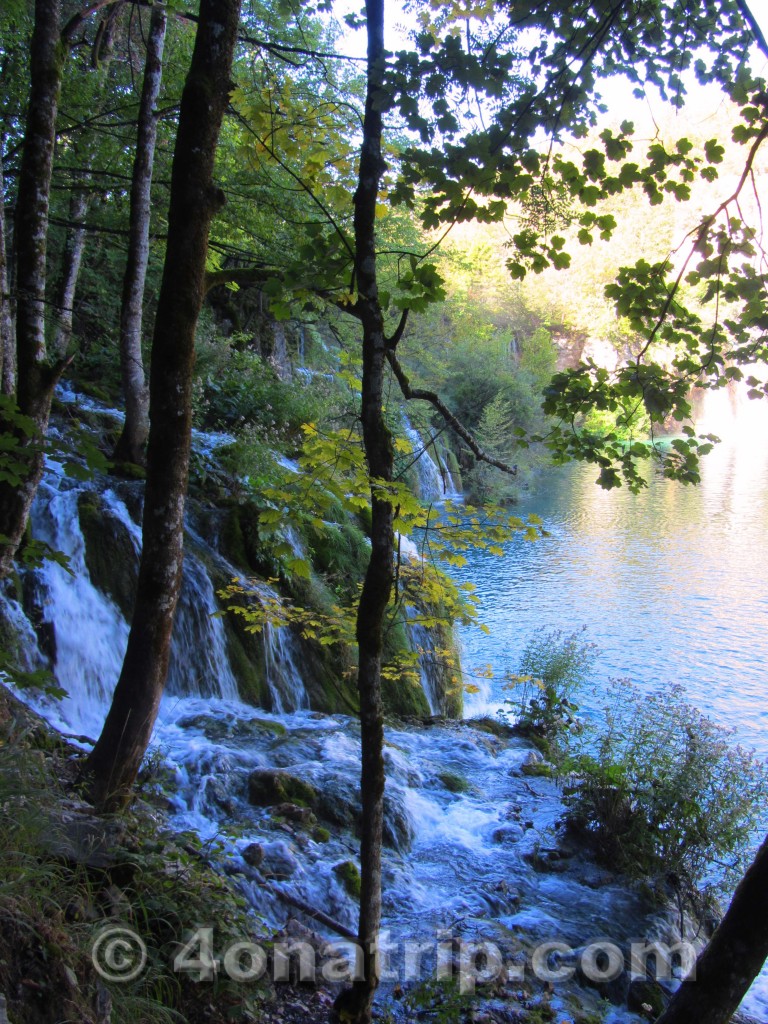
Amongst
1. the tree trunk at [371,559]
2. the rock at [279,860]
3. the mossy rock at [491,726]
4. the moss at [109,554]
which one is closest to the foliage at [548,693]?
the mossy rock at [491,726]

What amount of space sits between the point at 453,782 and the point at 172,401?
208 inches

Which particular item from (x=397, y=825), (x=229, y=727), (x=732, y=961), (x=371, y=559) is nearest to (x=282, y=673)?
(x=229, y=727)

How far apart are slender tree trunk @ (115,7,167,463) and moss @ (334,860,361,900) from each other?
535 cm

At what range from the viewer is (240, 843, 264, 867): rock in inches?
185

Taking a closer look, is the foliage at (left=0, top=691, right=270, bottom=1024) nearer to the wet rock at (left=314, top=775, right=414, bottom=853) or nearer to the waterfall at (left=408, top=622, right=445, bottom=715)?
the wet rock at (left=314, top=775, right=414, bottom=853)

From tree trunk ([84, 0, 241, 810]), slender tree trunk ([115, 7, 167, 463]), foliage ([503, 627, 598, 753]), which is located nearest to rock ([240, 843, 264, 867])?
tree trunk ([84, 0, 241, 810])

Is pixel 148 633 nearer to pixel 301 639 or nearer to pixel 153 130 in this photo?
pixel 301 639

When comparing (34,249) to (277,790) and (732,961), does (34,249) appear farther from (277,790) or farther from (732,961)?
(732,961)

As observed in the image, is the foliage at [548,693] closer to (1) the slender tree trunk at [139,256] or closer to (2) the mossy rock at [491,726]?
(2) the mossy rock at [491,726]

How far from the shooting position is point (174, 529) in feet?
13.0

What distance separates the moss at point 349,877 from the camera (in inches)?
193

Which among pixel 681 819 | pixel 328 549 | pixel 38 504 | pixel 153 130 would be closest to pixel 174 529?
pixel 38 504

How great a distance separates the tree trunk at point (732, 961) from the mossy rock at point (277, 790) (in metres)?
3.74

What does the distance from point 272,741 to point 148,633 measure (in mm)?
3296
